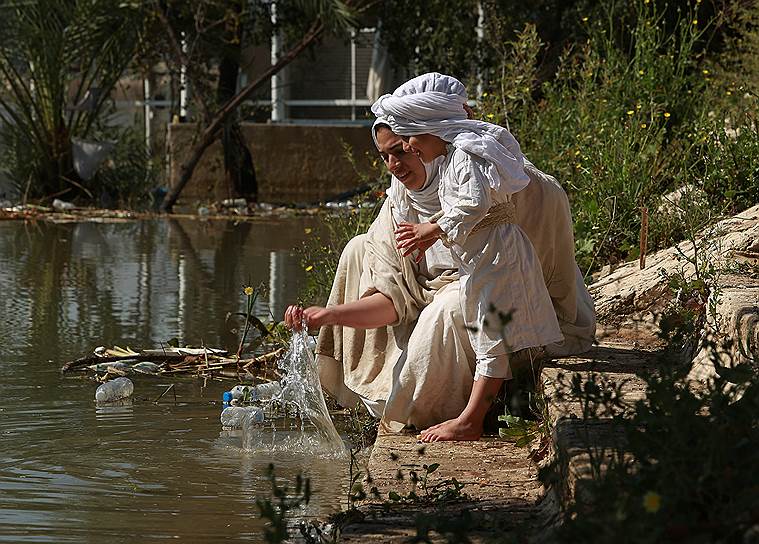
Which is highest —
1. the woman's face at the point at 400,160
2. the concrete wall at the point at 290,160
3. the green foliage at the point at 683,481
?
the concrete wall at the point at 290,160

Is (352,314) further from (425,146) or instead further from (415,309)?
(425,146)

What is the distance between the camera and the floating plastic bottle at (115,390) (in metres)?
5.37

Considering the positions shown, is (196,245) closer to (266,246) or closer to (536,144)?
(266,246)

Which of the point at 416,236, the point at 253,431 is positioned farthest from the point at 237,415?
the point at 416,236

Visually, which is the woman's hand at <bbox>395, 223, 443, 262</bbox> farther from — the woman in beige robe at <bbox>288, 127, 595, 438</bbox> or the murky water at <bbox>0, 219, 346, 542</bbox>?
the murky water at <bbox>0, 219, 346, 542</bbox>

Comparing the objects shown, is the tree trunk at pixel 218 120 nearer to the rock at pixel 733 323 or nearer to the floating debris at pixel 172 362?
the floating debris at pixel 172 362

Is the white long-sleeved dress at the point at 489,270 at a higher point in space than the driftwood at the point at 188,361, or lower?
higher

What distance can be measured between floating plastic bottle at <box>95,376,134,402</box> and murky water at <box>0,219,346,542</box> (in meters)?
0.06

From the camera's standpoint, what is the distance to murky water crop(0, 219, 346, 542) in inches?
148

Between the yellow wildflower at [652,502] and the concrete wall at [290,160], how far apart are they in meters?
15.0

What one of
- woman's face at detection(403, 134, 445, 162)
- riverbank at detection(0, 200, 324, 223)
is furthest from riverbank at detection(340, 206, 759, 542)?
riverbank at detection(0, 200, 324, 223)

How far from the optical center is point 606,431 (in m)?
3.41

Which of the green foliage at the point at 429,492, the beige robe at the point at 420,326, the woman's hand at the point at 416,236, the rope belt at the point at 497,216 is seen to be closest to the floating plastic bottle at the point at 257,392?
the beige robe at the point at 420,326

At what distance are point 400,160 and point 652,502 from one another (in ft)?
7.95
